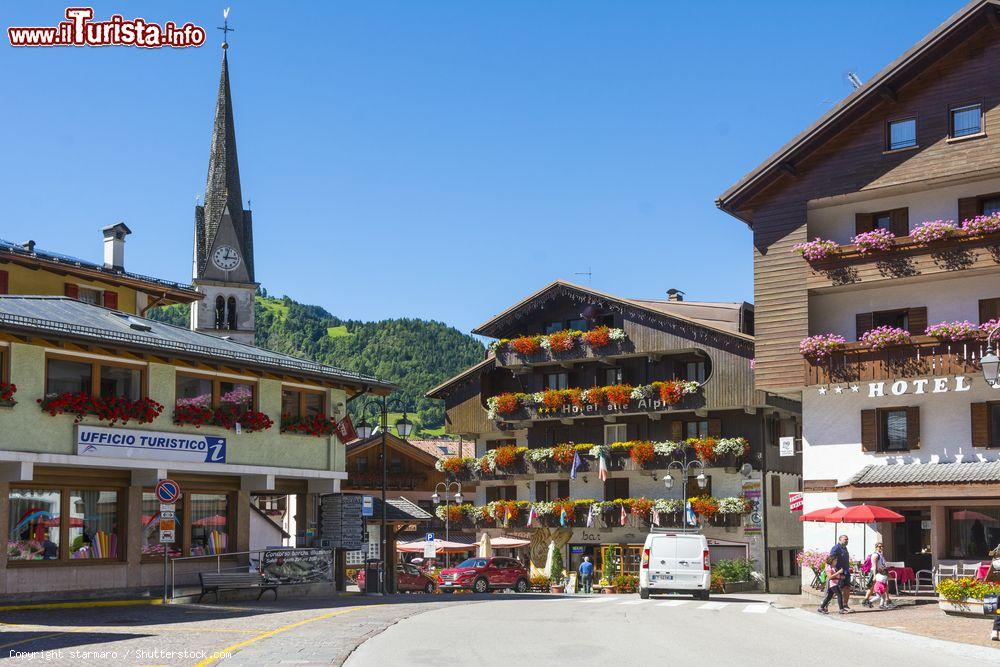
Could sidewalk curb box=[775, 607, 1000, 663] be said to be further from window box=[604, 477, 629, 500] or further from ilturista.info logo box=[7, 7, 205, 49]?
window box=[604, 477, 629, 500]

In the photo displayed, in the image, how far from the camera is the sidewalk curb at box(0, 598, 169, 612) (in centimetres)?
2745

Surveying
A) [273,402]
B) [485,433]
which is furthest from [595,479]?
[273,402]

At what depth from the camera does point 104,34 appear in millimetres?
30547

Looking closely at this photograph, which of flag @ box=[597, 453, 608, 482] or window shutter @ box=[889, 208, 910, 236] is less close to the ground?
window shutter @ box=[889, 208, 910, 236]

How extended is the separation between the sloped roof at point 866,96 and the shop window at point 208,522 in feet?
63.8

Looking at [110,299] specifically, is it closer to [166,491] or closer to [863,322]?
[166,491]

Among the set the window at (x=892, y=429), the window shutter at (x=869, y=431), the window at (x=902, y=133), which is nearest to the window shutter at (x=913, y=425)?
the window at (x=892, y=429)

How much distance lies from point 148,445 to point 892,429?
22.4 m

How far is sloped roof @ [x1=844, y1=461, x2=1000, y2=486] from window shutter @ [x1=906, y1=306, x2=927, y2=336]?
14.0ft

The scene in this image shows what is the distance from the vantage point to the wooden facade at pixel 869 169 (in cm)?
3684

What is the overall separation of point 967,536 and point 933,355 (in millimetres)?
5571

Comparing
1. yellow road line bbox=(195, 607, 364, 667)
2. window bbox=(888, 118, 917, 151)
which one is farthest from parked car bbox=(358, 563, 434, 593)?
window bbox=(888, 118, 917, 151)

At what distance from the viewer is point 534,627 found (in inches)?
871

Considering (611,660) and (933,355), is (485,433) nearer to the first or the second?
(933,355)
